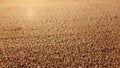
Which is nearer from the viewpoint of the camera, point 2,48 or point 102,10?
point 2,48

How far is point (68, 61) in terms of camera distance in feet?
25.1

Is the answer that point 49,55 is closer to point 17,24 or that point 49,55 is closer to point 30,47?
point 30,47

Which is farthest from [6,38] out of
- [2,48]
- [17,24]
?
[17,24]

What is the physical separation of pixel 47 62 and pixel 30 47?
1.48m

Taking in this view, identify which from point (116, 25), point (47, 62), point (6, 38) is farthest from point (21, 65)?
point (116, 25)

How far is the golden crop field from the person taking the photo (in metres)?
7.70

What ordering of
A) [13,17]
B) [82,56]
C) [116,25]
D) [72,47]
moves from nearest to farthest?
[82,56], [72,47], [116,25], [13,17]

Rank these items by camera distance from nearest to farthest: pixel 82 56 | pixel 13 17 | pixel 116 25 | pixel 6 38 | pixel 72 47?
pixel 82 56, pixel 72 47, pixel 6 38, pixel 116 25, pixel 13 17

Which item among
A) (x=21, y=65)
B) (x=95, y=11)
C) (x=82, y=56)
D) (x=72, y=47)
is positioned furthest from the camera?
(x=95, y=11)

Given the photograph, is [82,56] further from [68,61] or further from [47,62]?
[47,62]

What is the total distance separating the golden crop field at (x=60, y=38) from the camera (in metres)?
7.70

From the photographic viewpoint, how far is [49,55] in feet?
26.7

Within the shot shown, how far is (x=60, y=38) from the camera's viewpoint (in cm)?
973

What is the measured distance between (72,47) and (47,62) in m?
1.51
